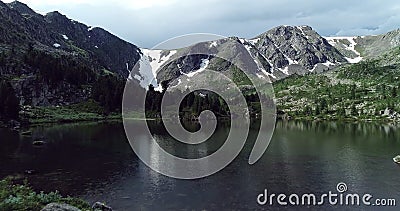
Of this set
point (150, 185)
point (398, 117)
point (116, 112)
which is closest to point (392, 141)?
point (150, 185)

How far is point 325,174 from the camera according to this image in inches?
2239

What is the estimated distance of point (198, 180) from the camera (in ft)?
174

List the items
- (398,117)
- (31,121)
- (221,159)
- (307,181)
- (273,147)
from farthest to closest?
(398,117)
(31,121)
(273,147)
(221,159)
(307,181)


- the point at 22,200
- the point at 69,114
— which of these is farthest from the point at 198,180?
the point at 69,114

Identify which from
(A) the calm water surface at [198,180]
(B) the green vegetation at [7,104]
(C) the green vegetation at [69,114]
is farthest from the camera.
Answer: (C) the green vegetation at [69,114]

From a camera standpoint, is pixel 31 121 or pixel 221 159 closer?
pixel 221 159

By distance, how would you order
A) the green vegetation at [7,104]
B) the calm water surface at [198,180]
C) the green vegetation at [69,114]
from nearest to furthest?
the calm water surface at [198,180]
the green vegetation at [7,104]
the green vegetation at [69,114]

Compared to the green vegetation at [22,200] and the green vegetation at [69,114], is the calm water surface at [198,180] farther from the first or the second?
the green vegetation at [69,114]

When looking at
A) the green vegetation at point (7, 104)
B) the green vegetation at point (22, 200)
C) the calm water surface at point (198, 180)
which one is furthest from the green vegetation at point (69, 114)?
the green vegetation at point (22, 200)

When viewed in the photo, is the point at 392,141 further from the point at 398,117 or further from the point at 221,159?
the point at 398,117

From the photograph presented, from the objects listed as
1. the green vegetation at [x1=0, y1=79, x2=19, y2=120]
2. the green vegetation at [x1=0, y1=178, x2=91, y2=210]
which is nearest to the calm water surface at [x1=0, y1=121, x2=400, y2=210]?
the green vegetation at [x1=0, y1=178, x2=91, y2=210]

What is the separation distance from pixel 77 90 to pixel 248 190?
15403 cm

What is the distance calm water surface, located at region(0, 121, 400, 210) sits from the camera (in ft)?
143

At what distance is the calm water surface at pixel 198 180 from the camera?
43.5 metres
